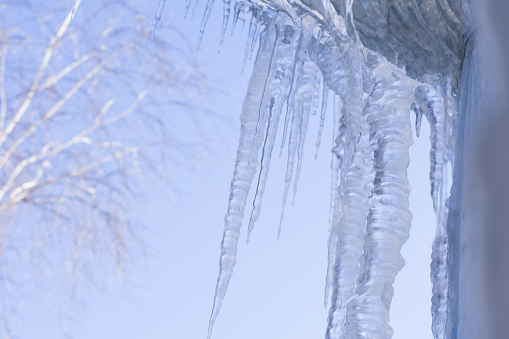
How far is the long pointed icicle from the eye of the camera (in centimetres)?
97

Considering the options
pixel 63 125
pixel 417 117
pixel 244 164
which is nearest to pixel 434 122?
pixel 417 117

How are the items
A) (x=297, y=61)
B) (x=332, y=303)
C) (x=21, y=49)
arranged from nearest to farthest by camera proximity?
(x=332, y=303)
(x=297, y=61)
(x=21, y=49)

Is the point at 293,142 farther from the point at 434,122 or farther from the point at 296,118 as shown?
the point at 434,122

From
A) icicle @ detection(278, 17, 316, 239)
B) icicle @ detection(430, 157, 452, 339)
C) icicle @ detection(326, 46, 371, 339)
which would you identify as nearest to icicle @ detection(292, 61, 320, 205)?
icicle @ detection(278, 17, 316, 239)

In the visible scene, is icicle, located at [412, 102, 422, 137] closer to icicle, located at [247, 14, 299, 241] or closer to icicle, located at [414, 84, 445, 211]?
icicle, located at [414, 84, 445, 211]

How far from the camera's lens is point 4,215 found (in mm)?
2662

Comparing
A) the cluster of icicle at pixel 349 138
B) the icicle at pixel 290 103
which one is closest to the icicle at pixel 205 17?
the cluster of icicle at pixel 349 138

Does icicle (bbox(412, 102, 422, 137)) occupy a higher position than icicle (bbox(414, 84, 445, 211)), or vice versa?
icicle (bbox(412, 102, 422, 137))

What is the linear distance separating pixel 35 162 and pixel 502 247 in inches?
108

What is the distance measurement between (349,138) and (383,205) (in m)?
0.19

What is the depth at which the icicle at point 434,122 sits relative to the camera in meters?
0.80

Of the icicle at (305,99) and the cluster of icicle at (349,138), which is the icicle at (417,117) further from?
the icicle at (305,99)

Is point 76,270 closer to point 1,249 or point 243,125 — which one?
point 1,249

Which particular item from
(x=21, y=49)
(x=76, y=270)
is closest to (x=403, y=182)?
(x=76, y=270)
